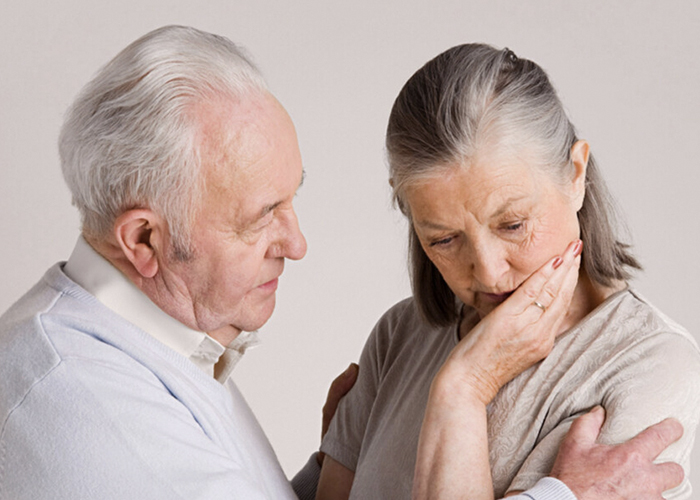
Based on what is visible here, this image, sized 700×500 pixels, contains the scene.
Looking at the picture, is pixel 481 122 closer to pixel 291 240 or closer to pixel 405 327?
pixel 291 240

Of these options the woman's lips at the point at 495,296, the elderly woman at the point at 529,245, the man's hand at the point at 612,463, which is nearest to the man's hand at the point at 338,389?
the elderly woman at the point at 529,245

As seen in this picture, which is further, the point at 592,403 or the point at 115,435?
the point at 592,403

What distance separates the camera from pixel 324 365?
3193 millimetres

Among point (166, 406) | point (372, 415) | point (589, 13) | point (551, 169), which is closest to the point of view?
point (166, 406)

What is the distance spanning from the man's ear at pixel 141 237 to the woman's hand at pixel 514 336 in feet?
1.84

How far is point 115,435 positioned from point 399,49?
220 centimetres

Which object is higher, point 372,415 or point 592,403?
point 592,403

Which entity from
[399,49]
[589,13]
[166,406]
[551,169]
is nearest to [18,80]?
[399,49]

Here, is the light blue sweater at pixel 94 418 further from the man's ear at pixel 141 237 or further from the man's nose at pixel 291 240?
the man's nose at pixel 291 240

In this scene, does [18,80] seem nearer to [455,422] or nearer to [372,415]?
[372,415]

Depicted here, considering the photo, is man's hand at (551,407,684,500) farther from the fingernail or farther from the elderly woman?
the fingernail

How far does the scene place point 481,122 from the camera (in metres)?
1.48

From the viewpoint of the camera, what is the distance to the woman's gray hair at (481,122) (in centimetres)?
148

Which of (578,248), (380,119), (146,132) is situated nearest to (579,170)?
(578,248)
